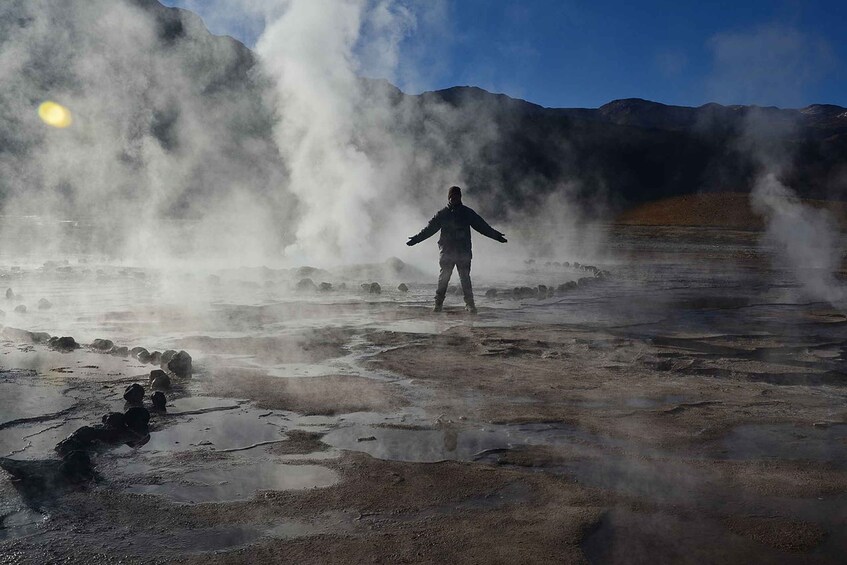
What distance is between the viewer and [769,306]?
31.7ft

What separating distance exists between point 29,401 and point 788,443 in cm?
462

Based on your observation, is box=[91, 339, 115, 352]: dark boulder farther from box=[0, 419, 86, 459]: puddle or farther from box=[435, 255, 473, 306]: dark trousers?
box=[435, 255, 473, 306]: dark trousers

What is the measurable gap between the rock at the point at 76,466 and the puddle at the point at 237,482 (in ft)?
0.88

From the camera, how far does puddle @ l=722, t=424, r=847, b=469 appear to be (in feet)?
11.5

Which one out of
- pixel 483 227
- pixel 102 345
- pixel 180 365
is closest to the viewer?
pixel 180 365

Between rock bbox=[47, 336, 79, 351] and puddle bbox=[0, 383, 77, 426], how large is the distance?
135 centimetres

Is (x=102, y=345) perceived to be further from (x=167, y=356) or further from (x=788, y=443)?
(x=788, y=443)

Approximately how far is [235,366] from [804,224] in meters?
36.2

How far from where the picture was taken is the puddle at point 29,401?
4246 millimetres

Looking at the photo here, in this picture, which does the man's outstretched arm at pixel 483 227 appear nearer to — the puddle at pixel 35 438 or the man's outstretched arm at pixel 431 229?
the man's outstretched arm at pixel 431 229

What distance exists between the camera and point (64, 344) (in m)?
6.33

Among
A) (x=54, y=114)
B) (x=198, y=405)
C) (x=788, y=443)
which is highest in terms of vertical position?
(x=54, y=114)

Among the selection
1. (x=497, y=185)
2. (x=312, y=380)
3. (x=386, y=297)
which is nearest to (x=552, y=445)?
(x=312, y=380)

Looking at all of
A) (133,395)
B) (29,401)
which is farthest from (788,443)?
(29,401)
